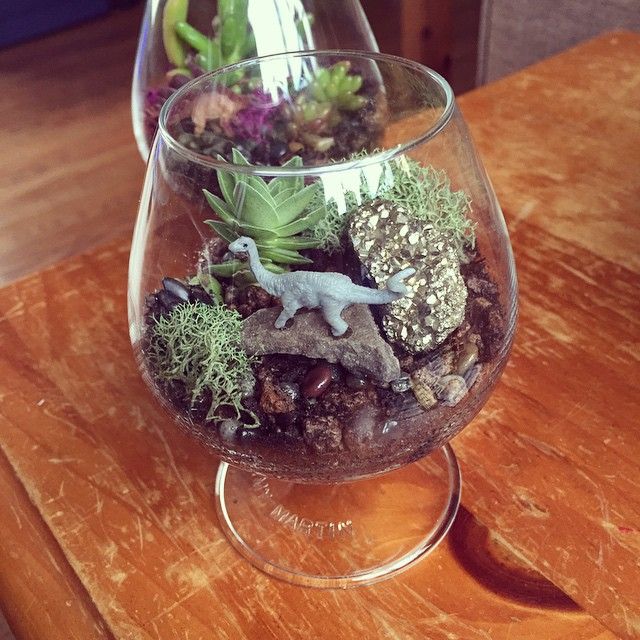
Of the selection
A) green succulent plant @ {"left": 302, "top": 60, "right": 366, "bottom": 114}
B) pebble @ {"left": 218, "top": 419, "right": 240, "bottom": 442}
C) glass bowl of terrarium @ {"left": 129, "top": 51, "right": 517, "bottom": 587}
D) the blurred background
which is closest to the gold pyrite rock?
glass bowl of terrarium @ {"left": 129, "top": 51, "right": 517, "bottom": 587}

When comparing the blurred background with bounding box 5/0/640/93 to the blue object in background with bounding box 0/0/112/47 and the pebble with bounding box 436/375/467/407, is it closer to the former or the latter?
the blue object in background with bounding box 0/0/112/47

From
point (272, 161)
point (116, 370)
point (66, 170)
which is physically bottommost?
point (66, 170)

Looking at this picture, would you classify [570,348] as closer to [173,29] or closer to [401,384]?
[401,384]

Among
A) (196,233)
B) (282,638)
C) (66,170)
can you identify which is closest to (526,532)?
(282,638)

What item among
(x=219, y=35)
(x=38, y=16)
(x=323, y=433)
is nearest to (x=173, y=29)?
(x=219, y=35)

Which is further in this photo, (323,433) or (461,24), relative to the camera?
(461,24)

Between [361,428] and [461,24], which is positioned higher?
[361,428]

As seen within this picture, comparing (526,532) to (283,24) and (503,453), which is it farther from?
(283,24)
